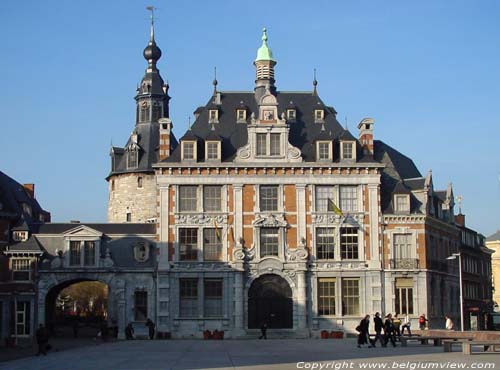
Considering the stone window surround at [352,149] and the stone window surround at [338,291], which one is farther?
the stone window surround at [352,149]

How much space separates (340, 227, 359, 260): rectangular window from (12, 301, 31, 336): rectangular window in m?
21.1

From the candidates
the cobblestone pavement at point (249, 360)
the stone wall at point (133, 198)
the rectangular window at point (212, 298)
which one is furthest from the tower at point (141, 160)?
the cobblestone pavement at point (249, 360)

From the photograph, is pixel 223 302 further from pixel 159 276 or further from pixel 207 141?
pixel 207 141

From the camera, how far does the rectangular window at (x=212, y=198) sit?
193 ft

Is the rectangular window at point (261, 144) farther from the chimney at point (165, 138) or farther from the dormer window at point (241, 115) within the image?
the chimney at point (165, 138)

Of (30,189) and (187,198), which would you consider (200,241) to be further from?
(30,189)

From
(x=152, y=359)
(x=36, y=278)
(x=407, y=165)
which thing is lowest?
(x=152, y=359)

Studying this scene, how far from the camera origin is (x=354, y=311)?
58188 millimetres

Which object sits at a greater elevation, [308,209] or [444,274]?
[308,209]

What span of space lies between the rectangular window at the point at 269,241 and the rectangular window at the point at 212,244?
2.81 meters

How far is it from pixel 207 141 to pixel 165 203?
5036 mm

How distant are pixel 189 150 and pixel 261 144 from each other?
487cm

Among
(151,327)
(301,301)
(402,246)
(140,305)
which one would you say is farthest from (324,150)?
(151,327)

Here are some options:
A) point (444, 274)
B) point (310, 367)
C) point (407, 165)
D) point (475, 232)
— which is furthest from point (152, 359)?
point (475, 232)
